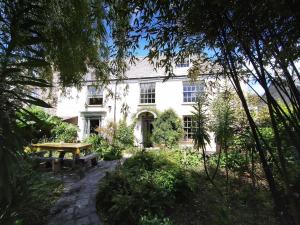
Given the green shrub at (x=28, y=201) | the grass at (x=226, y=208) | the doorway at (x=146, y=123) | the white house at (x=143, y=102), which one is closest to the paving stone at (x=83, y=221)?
the green shrub at (x=28, y=201)

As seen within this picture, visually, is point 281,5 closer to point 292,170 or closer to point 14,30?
point 14,30

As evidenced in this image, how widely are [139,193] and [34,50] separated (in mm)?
3049

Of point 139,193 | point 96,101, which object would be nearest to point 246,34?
point 139,193

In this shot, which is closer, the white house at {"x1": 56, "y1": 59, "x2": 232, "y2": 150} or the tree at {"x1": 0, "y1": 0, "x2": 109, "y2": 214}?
the tree at {"x1": 0, "y1": 0, "x2": 109, "y2": 214}

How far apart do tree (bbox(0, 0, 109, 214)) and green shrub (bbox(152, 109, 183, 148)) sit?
9218mm

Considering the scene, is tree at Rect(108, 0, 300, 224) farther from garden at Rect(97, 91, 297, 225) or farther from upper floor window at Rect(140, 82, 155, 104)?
upper floor window at Rect(140, 82, 155, 104)

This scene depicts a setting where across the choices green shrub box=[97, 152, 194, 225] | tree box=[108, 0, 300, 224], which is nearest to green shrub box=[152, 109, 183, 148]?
green shrub box=[97, 152, 194, 225]

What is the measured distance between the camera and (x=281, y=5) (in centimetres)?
162

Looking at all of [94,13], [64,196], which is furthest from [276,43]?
[64,196]

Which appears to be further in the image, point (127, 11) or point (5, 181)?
point (127, 11)

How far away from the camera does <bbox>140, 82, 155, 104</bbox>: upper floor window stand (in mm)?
14961

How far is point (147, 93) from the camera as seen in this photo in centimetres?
1502

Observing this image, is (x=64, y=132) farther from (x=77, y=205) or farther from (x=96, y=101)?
(x=77, y=205)

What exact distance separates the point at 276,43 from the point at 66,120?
15489mm
